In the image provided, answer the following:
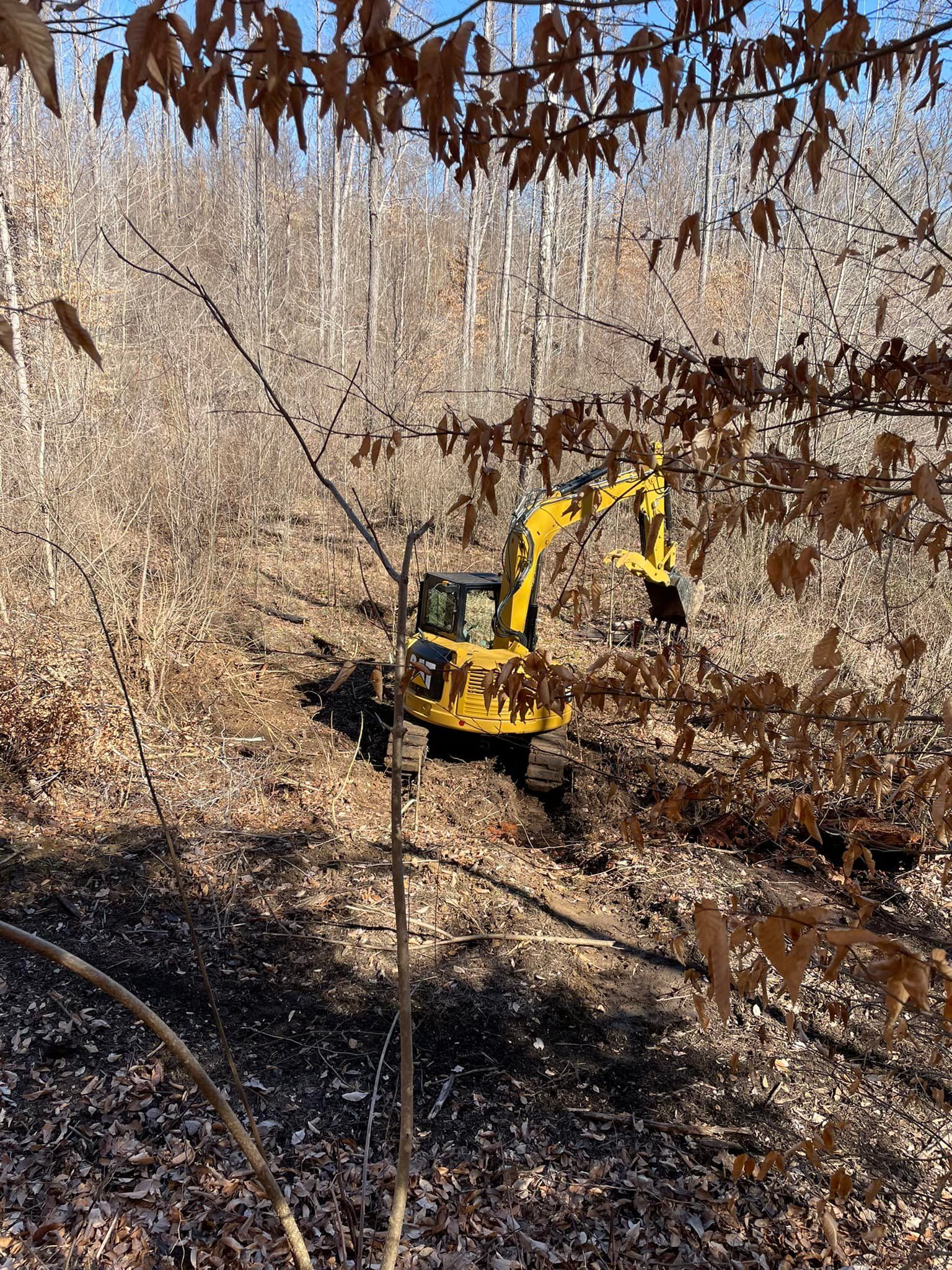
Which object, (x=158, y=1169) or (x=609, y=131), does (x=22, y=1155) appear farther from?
(x=609, y=131)

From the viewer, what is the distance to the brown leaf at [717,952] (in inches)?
53.7

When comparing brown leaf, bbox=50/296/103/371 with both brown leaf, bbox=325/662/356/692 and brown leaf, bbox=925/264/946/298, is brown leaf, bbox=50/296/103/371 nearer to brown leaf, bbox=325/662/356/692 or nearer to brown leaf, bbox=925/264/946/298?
brown leaf, bbox=325/662/356/692

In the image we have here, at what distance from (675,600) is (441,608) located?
2.48 m

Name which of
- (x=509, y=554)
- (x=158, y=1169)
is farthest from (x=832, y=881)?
(x=158, y=1169)

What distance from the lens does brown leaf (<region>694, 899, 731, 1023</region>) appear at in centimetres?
137

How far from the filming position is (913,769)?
2521 millimetres

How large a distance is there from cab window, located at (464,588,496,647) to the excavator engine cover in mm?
1740

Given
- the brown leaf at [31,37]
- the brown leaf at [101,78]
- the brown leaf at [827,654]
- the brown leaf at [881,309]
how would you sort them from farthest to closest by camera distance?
the brown leaf at [881,309], the brown leaf at [827,654], the brown leaf at [101,78], the brown leaf at [31,37]

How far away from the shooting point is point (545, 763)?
7.38 metres

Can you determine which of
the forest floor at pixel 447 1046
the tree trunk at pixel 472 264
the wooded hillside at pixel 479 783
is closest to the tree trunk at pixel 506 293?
the tree trunk at pixel 472 264

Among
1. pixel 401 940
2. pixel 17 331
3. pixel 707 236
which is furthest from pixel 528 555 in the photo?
pixel 707 236

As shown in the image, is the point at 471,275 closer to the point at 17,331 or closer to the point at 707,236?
the point at 707,236

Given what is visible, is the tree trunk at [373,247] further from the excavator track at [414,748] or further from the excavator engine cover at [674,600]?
the excavator track at [414,748]

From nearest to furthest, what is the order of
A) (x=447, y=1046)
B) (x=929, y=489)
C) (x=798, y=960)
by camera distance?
1. (x=798, y=960)
2. (x=929, y=489)
3. (x=447, y=1046)
